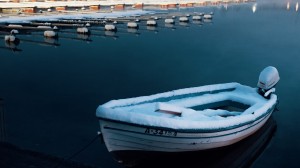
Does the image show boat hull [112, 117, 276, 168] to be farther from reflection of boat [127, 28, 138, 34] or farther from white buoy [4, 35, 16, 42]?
A: reflection of boat [127, 28, 138, 34]

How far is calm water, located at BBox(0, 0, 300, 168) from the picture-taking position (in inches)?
895

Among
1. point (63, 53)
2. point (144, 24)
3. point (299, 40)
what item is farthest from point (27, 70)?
point (299, 40)

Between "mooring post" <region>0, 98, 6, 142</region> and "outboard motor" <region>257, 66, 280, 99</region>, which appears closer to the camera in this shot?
"mooring post" <region>0, 98, 6, 142</region>

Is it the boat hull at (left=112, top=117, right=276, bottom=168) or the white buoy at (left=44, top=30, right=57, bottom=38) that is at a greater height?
the white buoy at (left=44, top=30, right=57, bottom=38)

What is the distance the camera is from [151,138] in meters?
18.3

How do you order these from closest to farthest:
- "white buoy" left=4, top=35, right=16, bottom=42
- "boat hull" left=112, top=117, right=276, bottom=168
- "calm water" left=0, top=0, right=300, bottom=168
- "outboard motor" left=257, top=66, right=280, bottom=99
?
1. "boat hull" left=112, top=117, right=276, bottom=168
2. "calm water" left=0, top=0, right=300, bottom=168
3. "outboard motor" left=257, top=66, right=280, bottom=99
4. "white buoy" left=4, top=35, right=16, bottom=42

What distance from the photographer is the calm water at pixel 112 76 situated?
22.7 m

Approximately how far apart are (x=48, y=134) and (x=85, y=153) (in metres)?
3.40

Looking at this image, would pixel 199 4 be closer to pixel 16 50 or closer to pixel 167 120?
pixel 16 50

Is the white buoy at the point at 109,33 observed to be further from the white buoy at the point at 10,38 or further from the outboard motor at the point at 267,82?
the outboard motor at the point at 267,82

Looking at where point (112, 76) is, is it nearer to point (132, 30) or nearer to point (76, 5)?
point (132, 30)

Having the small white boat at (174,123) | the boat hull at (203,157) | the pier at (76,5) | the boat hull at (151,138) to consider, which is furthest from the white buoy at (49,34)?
the boat hull at (151,138)

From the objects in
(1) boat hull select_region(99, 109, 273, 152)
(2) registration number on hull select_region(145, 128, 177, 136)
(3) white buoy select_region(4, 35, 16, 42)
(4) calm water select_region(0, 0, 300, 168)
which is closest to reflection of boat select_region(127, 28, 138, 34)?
(4) calm water select_region(0, 0, 300, 168)

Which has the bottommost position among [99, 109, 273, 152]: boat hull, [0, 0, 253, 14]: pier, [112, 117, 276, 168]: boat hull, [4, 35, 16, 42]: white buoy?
[112, 117, 276, 168]: boat hull
